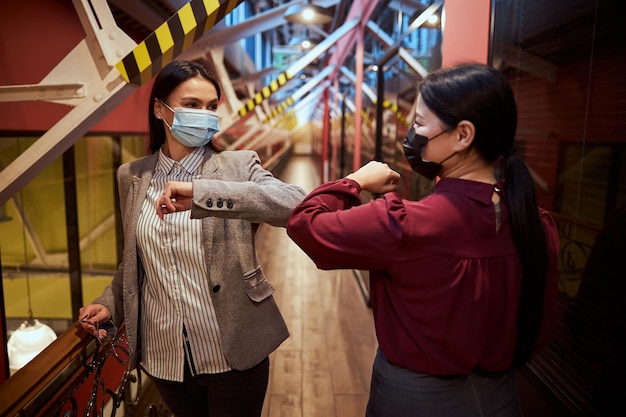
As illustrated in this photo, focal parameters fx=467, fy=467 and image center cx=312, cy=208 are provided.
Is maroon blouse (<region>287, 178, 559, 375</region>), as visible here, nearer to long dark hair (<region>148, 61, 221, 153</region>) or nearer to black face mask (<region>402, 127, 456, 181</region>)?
black face mask (<region>402, 127, 456, 181</region>)

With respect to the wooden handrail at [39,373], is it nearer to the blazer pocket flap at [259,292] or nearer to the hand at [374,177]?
the blazer pocket flap at [259,292]

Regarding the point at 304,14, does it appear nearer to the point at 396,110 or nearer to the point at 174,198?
the point at 396,110

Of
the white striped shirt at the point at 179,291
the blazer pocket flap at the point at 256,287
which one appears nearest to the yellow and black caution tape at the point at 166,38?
the white striped shirt at the point at 179,291

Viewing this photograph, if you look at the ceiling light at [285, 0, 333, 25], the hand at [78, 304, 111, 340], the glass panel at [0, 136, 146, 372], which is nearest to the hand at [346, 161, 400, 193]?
the hand at [78, 304, 111, 340]

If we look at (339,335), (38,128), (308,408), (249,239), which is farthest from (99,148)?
(249,239)

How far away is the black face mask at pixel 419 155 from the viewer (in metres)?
1.00

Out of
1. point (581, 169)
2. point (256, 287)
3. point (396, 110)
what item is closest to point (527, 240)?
point (581, 169)

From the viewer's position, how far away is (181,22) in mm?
2119

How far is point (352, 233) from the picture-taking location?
0.89 m

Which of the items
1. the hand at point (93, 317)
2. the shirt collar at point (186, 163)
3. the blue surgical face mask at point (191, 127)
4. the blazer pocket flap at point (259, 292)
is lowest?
the hand at point (93, 317)

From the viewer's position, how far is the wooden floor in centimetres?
295

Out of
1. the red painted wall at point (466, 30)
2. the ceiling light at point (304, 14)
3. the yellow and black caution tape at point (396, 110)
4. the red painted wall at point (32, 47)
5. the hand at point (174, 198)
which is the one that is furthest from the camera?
the ceiling light at point (304, 14)

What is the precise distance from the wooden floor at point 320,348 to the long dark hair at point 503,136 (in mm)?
2190

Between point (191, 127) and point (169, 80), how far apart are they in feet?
0.56
